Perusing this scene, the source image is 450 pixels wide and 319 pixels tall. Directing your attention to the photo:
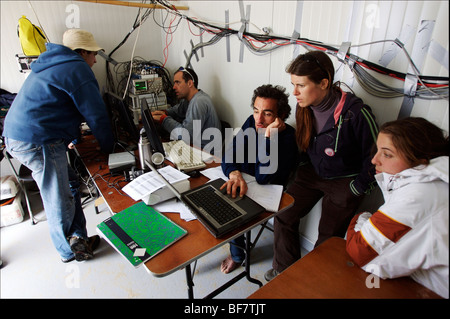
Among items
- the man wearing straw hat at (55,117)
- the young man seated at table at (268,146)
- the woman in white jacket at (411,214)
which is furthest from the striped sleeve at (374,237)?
the man wearing straw hat at (55,117)

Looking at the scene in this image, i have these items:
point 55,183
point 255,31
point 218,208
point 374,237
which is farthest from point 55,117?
point 374,237

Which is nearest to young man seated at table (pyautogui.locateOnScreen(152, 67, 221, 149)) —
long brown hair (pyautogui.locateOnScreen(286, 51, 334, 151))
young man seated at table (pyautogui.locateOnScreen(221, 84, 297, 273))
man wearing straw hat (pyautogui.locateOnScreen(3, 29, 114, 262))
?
man wearing straw hat (pyautogui.locateOnScreen(3, 29, 114, 262))

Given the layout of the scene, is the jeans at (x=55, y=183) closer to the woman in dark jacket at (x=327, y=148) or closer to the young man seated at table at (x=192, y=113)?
the young man seated at table at (x=192, y=113)

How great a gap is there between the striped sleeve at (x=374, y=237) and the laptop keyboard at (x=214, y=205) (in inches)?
17.1

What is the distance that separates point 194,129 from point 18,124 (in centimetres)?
120

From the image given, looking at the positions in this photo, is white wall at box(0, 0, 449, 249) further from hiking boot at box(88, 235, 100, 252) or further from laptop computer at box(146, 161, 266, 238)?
hiking boot at box(88, 235, 100, 252)

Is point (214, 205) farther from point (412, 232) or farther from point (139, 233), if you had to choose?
point (412, 232)

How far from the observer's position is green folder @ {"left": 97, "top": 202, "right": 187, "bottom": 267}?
3.01 ft

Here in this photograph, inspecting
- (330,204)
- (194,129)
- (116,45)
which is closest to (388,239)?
(330,204)

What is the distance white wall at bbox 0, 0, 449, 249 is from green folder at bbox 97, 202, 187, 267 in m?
0.90

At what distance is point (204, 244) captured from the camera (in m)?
0.95

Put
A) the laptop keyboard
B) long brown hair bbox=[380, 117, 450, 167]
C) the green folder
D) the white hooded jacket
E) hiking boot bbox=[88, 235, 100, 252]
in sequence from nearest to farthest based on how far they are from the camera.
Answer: the white hooded jacket, long brown hair bbox=[380, 117, 450, 167], the green folder, the laptop keyboard, hiking boot bbox=[88, 235, 100, 252]
